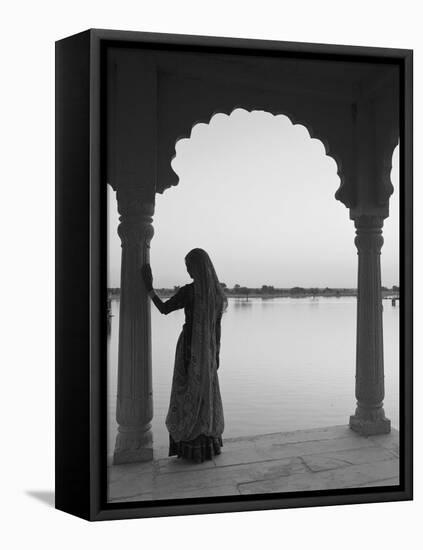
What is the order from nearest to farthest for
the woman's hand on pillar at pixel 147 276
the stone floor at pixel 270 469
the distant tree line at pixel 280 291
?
the stone floor at pixel 270 469
the woman's hand on pillar at pixel 147 276
the distant tree line at pixel 280 291

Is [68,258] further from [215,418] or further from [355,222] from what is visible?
[355,222]

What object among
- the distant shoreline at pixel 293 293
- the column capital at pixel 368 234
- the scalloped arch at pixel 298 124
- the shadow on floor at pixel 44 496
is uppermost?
the scalloped arch at pixel 298 124

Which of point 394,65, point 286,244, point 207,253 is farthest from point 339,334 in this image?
point 394,65

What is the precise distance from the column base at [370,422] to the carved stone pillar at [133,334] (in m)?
1.30

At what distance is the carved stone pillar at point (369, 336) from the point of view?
15.6 feet

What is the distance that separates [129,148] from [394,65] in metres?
1.60

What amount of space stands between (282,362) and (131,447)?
104 centimetres

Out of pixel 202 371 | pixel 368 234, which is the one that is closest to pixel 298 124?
pixel 368 234

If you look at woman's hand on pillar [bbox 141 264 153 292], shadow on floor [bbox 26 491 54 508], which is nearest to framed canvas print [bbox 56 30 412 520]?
woman's hand on pillar [bbox 141 264 153 292]

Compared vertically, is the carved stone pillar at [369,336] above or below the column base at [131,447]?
above

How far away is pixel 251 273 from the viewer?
4.50 meters

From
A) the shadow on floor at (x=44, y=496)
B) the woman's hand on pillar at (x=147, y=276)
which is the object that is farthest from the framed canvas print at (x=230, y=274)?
the shadow on floor at (x=44, y=496)

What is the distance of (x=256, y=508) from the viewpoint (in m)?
4.20

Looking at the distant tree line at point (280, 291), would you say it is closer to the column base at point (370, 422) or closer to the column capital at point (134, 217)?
the column capital at point (134, 217)
